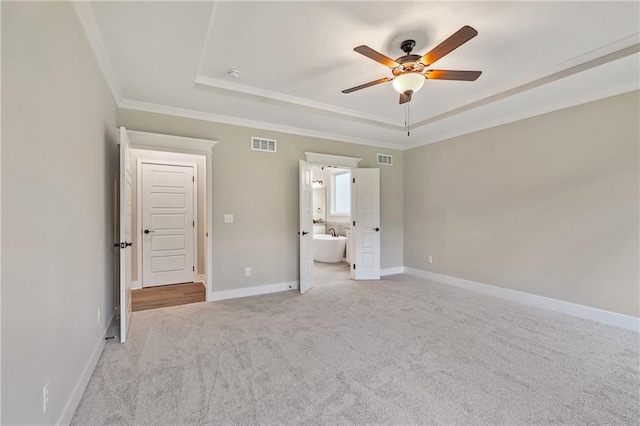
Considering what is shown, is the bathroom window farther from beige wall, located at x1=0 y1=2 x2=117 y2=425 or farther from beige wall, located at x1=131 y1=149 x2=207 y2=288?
beige wall, located at x1=0 y1=2 x2=117 y2=425

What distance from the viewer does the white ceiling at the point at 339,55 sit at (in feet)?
6.73

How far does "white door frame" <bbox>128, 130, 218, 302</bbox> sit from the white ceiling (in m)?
0.38

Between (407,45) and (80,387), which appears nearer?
(80,387)

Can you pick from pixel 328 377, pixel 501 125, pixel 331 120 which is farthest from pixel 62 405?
pixel 501 125

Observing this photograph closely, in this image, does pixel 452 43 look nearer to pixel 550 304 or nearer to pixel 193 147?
pixel 193 147

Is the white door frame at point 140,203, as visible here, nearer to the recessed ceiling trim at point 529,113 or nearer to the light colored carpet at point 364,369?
the light colored carpet at point 364,369

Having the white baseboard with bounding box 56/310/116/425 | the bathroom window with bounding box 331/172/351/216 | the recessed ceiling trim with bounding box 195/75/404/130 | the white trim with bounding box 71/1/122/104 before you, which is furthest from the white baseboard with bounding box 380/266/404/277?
the white trim with bounding box 71/1/122/104

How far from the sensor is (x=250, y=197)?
425 cm

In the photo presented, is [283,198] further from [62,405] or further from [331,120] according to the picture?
[62,405]

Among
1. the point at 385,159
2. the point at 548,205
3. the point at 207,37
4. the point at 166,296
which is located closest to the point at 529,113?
the point at 548,205

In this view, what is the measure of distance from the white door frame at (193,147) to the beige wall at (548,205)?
12.6 feet

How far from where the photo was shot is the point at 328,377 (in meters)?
2.15

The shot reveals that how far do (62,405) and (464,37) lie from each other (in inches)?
133

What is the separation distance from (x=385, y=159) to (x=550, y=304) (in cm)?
345
